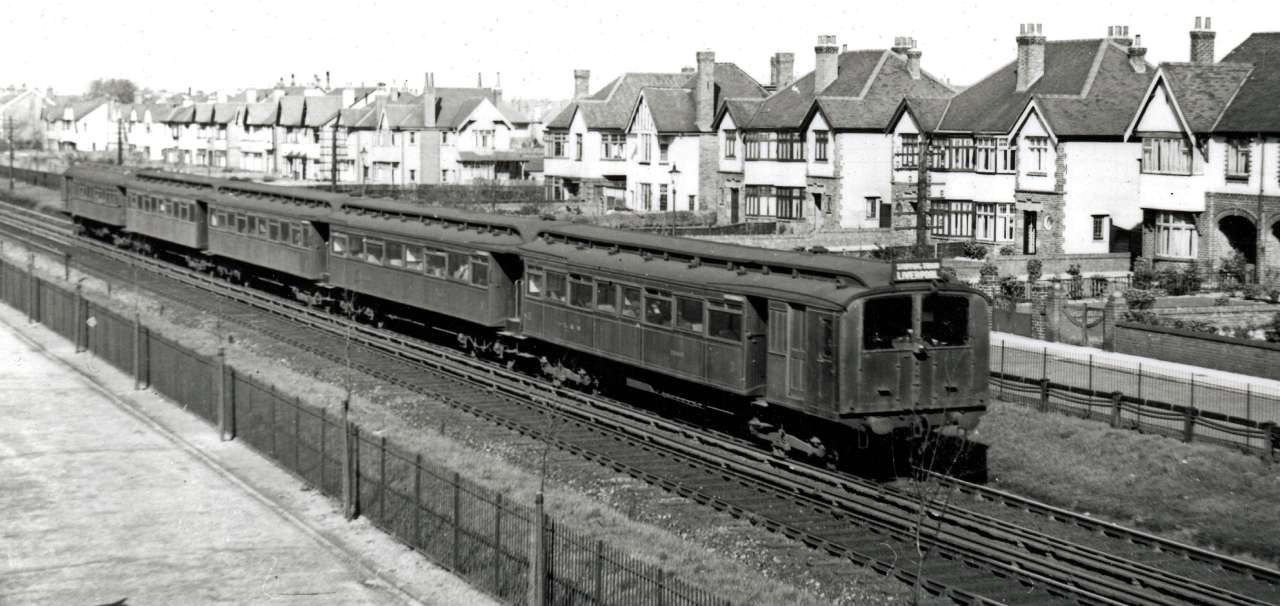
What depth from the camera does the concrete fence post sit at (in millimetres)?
14883

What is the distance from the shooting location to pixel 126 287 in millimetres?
46000

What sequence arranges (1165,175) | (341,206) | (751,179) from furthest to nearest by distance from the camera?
1. (751,179)
2. (1165,175)
3. (341,206)

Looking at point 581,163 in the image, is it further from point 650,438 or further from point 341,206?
point 650,438

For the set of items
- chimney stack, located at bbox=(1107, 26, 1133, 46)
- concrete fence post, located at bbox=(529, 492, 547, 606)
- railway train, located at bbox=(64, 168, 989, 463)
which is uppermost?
chimney stack, located at bbox=(1107, 26, 1133, 46)

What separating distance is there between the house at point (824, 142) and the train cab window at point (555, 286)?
1297 inches

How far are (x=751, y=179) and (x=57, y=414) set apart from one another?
43126mm

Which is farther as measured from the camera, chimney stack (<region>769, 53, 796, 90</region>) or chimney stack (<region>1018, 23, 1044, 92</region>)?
chimney stack (<region>769, 53, 796, 90</region>)

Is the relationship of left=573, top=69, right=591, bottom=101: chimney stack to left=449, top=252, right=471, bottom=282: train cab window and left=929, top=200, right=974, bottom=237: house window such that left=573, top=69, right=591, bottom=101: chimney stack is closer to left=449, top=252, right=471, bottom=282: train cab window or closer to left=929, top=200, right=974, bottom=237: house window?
left=929, top=200, right=974, bottom=237: house window

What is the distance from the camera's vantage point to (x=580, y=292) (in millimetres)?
26609

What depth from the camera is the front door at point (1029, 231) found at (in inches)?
2057

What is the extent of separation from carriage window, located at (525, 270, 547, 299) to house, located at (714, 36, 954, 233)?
32.3m

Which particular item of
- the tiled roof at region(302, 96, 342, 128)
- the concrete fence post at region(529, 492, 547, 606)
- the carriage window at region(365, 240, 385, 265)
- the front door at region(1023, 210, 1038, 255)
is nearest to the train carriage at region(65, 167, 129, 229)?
the carriage window at region(365, 240, 385, 265)

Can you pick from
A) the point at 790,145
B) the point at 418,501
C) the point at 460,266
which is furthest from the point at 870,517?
the point at 790,145

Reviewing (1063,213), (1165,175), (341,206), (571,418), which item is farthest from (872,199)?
(571,418)
